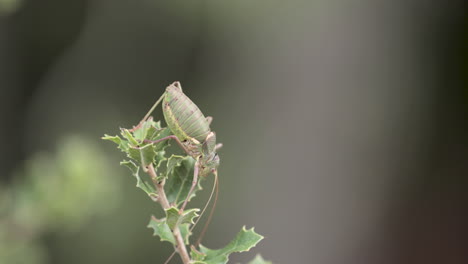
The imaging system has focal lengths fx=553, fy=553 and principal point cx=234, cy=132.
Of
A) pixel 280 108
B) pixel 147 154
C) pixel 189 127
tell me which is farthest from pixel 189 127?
pixel 280 108

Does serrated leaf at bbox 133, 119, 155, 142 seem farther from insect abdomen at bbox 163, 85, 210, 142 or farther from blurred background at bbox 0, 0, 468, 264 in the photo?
blurred background at bbox 0, 0, 468, 264

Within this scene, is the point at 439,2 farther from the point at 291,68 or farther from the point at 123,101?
the point at 123,101

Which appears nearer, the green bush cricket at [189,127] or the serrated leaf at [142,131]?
the serrated leaf at [142,131]

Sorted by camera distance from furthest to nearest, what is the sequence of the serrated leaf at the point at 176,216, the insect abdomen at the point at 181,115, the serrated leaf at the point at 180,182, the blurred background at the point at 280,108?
the blurred background at the point at 280,108 < the insect abdomen at the point at 181,115 < the serrated leaf at the point at 180,182 < the serrated leaf at the point at 176,216

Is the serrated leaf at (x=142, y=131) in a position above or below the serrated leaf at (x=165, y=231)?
above

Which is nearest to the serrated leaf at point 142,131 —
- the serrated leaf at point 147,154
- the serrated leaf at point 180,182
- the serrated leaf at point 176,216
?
the serrated leaf at point 147,154

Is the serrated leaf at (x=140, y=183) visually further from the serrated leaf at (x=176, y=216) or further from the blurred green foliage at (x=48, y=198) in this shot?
the blurred green foliage at (x=48, y=198)

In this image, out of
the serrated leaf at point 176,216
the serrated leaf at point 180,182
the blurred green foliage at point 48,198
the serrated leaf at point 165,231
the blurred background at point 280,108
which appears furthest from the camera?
the blurred background at point 280,108
